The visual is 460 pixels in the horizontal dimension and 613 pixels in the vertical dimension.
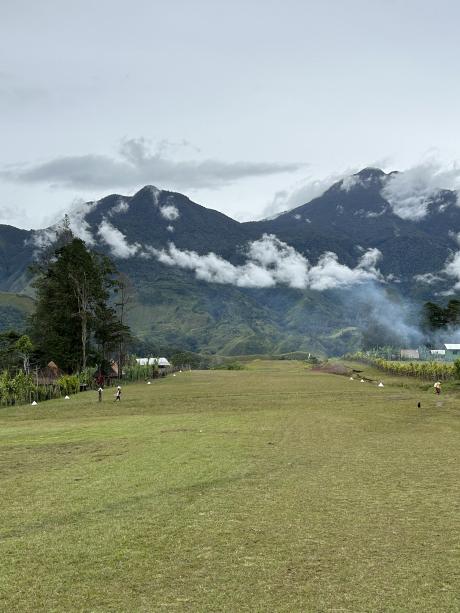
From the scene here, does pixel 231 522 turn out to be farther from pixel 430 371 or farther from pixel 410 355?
pixel 410 355

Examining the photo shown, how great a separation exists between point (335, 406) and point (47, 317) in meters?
54.4

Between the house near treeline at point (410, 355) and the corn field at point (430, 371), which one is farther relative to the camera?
the house near treeline at point (410, 355)

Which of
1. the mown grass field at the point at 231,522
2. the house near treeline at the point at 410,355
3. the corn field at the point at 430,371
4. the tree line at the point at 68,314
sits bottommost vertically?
the house near treeline at the point at 410,355

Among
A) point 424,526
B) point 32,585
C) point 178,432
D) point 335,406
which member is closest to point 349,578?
point 424,526

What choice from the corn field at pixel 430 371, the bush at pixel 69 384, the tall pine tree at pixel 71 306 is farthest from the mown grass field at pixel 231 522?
the tall pine tree at pixel 71 306

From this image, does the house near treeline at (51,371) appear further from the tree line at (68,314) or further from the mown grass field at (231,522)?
the mown grass field at (231,522)

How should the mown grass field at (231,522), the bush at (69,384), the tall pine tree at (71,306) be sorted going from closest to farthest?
1. the mown grass field at (231,522)
2. the bush at (69,384)
3. the tall pine tree at (71,306)

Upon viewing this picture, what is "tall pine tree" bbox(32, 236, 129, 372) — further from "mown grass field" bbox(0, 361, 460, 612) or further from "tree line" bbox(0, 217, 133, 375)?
"mown grass field" bbox(0, 361, 460, 612)

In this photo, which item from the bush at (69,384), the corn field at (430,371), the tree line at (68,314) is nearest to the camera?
the bush at (69,384)

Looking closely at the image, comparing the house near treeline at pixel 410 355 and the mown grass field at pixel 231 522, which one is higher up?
the mown grass field at pixel 231 522

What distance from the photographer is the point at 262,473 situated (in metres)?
17.2

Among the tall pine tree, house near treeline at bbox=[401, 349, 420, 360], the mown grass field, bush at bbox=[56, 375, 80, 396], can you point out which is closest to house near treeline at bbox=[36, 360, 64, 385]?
the tall pine tree

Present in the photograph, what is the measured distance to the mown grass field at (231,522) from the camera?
8.85m

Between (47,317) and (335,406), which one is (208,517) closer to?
(335,406)
